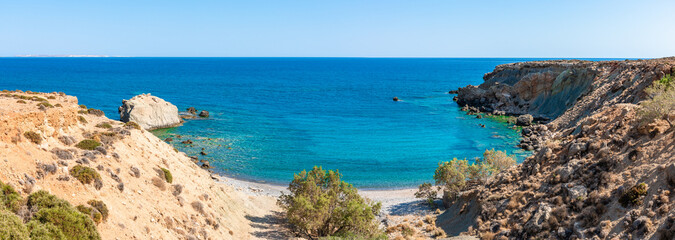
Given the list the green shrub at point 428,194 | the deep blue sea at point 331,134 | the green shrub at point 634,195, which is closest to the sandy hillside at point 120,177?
the green shrub at point 428,194

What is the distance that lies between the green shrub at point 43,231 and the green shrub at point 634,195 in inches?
1064

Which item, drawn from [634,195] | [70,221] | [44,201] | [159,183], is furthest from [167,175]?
[634,195]

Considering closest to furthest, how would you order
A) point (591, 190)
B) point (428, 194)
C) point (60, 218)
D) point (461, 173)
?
point (60, 218)
point (591, 190)
point (461, 173)
point (428, 194)

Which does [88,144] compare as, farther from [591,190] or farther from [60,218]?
[591,190]

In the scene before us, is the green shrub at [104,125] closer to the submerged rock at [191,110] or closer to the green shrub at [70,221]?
the green shrub at [70,221]

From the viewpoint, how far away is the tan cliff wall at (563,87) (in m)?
55.0

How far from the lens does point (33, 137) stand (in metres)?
24.3

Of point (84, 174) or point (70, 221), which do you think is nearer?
point (70, 221)

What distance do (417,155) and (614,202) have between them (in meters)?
38.2

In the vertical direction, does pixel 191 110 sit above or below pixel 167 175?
below

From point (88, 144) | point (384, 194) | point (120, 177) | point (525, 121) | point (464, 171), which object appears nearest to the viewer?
point (120, 177)

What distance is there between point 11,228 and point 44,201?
4.13 m

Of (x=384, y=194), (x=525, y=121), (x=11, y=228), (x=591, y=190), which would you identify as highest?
(x=11, y=228)

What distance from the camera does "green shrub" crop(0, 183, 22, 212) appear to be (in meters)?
18.2
